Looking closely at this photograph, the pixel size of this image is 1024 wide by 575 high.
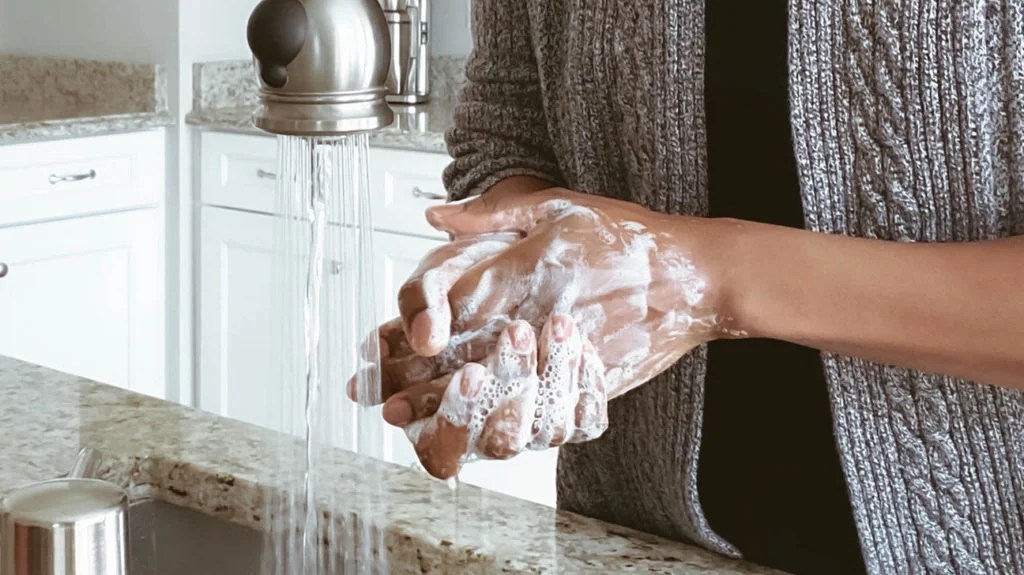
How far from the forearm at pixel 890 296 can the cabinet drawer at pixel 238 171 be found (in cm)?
208

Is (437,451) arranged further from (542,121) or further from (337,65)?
(542,121)

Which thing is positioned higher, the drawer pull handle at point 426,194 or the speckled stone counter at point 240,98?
the speckled stone counter at point 240,98

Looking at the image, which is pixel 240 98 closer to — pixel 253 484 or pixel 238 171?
pixel 238 171

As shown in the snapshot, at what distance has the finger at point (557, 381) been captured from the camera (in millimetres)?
698

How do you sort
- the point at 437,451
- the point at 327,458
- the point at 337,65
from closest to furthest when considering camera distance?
the point at 337,65
the point at 437,451
the point at 327,458

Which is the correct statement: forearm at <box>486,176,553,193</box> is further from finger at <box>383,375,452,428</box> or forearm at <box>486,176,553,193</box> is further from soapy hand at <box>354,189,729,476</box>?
finger at <box>383,375,452,428</box>

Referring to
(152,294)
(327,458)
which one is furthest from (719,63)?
(152,294)

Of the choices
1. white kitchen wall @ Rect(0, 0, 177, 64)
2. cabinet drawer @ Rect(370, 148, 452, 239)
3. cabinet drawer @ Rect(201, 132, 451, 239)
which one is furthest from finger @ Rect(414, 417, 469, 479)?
white kitchen wall @ Rect(0, 0, 177, 64)

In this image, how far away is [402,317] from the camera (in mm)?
736

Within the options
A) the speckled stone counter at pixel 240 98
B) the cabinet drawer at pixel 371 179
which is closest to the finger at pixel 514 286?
the cabinet drawer at pixel 371 179

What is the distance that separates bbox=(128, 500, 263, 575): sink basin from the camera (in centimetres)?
98

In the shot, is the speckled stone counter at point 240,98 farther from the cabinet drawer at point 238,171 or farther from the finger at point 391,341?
the finger at point 391,341

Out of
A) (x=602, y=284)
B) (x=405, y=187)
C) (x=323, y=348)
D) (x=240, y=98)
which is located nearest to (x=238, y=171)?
(x=240, y=98)

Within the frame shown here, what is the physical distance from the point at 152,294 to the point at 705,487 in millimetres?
2199
